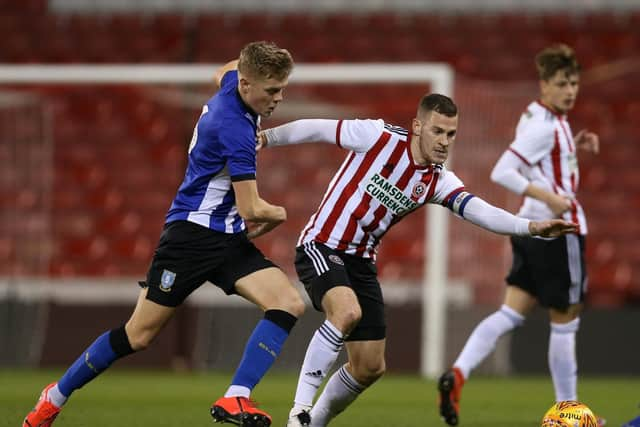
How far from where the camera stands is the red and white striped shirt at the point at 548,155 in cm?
622

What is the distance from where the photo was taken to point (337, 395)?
504cm

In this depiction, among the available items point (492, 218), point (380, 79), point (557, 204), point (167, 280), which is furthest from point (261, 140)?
point (380, 79)

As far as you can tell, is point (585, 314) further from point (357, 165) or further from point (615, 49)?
point (357, 165)

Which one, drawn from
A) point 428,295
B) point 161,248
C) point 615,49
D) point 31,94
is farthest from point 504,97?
point 161,248

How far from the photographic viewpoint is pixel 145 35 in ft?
44.3

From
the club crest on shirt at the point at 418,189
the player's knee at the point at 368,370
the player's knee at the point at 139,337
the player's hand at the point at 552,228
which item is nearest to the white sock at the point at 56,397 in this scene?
the player's knee at the point at 139,337

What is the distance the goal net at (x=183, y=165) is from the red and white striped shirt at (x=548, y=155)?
326 centimetres

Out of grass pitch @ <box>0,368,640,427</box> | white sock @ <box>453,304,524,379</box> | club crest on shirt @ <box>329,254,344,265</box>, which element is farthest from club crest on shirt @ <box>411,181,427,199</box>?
white sock @ <box>453,304,524,379</box>

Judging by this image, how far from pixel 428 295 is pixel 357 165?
15.1ft

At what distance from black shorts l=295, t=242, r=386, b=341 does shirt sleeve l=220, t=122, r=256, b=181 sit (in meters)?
0.60

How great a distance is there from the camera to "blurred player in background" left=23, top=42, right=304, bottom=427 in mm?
4582

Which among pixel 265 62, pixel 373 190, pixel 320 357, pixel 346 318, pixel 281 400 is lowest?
pixel 281 400

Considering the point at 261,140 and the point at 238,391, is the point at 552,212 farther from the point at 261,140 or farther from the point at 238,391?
the point at 238,391

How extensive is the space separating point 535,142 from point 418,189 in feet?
4.66
